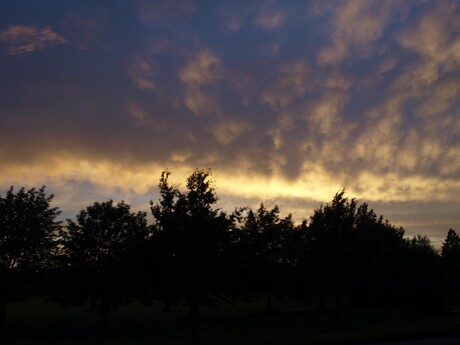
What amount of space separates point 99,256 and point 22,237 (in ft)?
31.9

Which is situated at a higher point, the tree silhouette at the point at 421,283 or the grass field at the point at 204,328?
the tree silhouette at the point at 421,283

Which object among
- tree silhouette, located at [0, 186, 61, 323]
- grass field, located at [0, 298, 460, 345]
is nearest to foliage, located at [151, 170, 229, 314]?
grass field, located at [0, 298, 460, 345]

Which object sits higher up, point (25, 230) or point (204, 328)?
point (25, 230)

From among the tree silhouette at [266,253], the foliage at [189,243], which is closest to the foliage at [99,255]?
the foliage at [189,243]

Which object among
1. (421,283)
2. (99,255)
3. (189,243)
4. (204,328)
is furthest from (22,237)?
(421,283)

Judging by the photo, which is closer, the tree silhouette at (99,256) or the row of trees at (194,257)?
the row of trees at (194,257)

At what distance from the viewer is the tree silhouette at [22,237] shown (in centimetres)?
3891

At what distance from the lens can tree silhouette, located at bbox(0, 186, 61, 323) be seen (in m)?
38.9

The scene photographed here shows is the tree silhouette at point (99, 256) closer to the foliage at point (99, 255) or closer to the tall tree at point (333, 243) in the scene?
the foliage at point (99, 255)

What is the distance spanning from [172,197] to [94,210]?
1437cm

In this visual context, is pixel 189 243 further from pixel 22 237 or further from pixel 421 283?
pixel 421 283

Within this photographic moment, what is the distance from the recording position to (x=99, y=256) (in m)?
34.3

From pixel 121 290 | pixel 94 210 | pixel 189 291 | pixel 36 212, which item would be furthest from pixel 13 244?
pixel 189 291

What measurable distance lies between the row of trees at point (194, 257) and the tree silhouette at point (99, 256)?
0.22 ft
